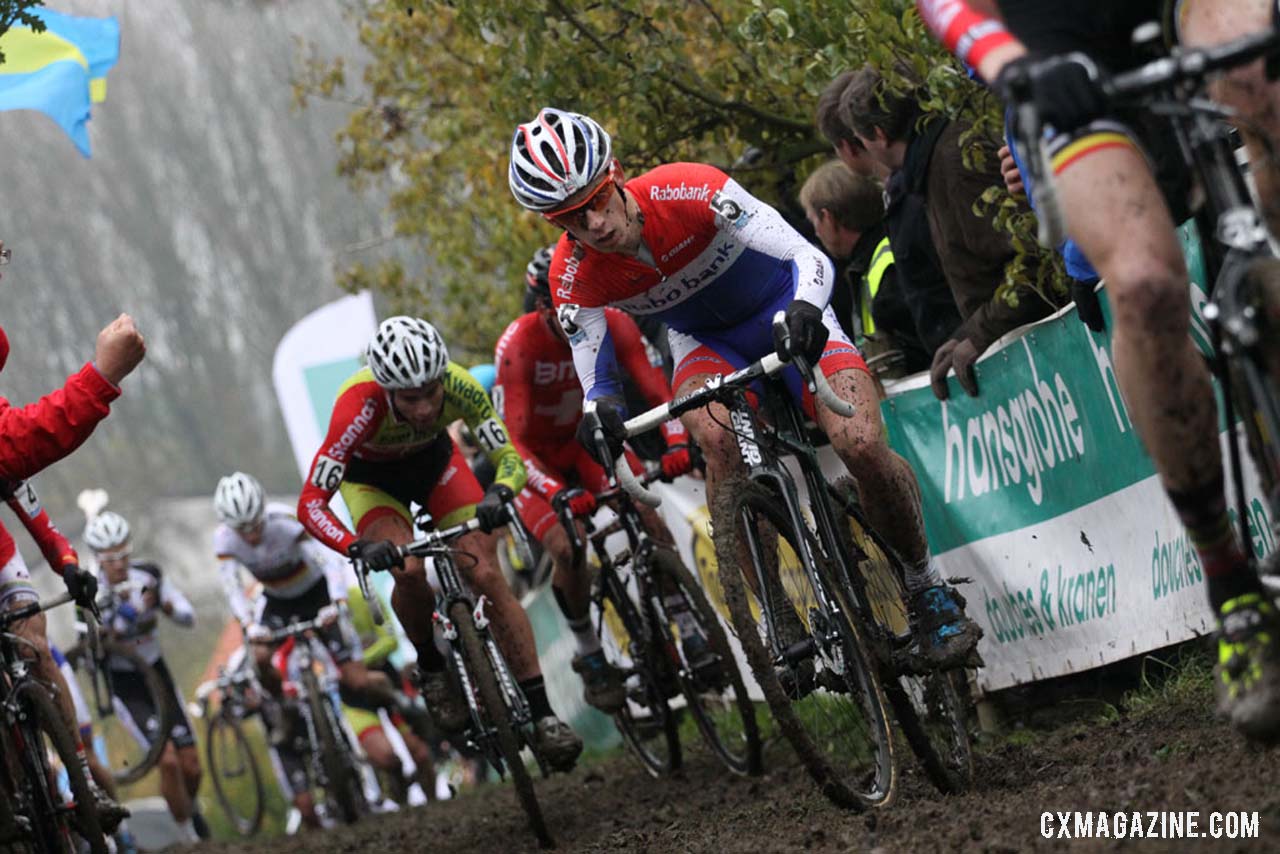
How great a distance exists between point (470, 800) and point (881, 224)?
5595 mm

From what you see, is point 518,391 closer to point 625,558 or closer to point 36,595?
point 625,558

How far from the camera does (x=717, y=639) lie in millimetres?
8008

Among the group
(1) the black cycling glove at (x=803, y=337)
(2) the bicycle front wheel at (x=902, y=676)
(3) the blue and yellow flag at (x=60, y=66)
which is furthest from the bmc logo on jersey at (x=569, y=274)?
(3) the blue and yellow flag at (x=60, y=66)

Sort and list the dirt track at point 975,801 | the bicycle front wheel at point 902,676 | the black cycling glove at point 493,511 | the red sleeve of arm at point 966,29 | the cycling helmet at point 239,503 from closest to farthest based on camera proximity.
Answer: the red sleeve of arm at point 966,29 → the dirt track at point 975,801 → the bicycle front wheel at point 902,676 → the black cycling glove at point 493,511 → the cycling helmet at point 239,503

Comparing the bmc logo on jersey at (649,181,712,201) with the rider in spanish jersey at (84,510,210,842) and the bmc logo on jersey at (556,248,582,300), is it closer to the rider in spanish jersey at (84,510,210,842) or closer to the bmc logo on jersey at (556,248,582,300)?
the bmc logo on jersey at (556,248,582,300)

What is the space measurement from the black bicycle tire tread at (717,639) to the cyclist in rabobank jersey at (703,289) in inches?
58.4

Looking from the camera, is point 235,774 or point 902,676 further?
point 235,774

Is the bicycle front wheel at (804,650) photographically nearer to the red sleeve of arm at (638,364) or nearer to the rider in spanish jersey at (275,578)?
the red sleeve of arm at (638,364)

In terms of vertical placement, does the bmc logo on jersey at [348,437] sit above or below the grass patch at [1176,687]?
above

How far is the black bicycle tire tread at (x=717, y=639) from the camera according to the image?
7.95m

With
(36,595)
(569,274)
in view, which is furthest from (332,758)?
(569,274)

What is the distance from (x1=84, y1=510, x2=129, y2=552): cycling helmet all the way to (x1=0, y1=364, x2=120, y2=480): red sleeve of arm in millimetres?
8074

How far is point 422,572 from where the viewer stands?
8820 millimetres

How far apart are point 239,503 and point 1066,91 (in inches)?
420
